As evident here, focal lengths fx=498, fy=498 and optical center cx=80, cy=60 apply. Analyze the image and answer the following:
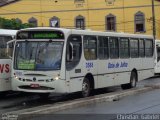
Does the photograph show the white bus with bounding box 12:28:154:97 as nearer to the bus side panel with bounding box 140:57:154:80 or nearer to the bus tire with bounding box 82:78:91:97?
the bus tire with bounding box 82:78:91:97

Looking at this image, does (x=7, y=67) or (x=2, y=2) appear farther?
(x=2, y=2)

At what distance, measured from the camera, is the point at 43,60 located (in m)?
17.4

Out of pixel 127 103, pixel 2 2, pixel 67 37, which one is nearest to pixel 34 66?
pixel 67 37

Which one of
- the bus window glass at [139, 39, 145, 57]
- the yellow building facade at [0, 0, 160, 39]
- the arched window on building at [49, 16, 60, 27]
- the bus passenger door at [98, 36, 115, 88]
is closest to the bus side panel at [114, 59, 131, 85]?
the bus passenger door at [98, 36, 115, 88]

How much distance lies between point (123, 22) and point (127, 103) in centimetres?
5281

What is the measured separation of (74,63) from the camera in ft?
58.7

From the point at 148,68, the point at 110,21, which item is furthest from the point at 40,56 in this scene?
the point at 110,21

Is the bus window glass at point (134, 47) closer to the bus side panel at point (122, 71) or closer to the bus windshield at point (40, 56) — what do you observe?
the bus side panel at point (122, 71)

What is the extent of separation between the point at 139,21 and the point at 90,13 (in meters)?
7.07

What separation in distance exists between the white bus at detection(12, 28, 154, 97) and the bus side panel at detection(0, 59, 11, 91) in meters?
0.67

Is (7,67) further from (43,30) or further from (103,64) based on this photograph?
(103,64)

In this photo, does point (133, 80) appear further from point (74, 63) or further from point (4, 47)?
point (4, 47)

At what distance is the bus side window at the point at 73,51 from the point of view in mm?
17438

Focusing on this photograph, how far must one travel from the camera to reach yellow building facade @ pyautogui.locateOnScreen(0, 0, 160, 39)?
6762 cm
